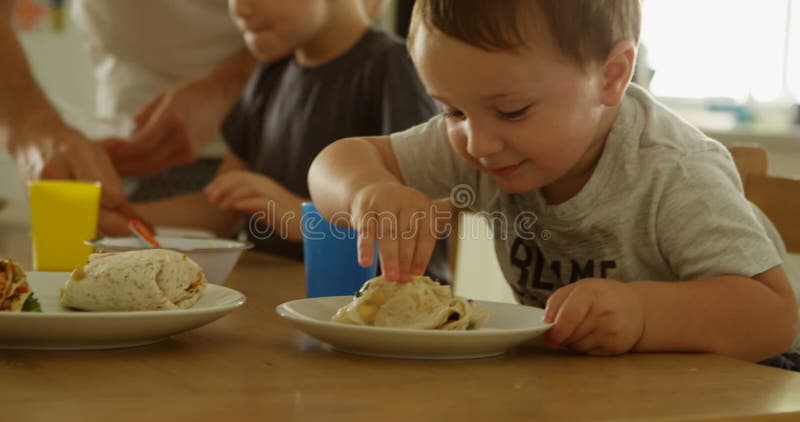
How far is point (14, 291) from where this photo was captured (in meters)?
0.87

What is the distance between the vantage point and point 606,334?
2.97 feet

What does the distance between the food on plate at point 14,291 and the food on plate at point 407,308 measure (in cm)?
26

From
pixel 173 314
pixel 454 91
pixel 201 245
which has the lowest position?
pixel 201 245

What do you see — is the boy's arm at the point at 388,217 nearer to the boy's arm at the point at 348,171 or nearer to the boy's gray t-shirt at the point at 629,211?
the boy's arm at the point at 348,171

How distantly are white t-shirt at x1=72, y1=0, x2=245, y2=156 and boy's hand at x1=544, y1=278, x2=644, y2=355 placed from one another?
1762 millimetres

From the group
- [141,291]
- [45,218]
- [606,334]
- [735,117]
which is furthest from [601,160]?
[735,117]

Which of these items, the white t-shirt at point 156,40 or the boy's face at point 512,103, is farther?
the white t-shirt at point 156,40

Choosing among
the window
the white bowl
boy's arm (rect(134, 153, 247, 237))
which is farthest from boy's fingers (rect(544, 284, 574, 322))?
the window

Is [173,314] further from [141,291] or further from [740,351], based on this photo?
[740,351]

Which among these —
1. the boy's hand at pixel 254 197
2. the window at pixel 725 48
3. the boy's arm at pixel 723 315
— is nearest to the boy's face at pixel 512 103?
the boy's arm at pixel 723 315

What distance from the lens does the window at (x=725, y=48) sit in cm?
272

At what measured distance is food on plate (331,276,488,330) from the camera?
2.93ft

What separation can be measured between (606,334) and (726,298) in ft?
0.56

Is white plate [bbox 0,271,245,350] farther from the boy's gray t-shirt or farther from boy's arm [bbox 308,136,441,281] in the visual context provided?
the boy's gray t-shirt
